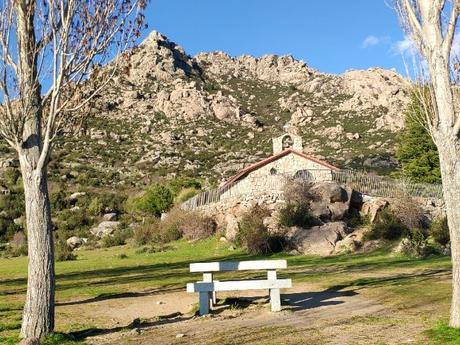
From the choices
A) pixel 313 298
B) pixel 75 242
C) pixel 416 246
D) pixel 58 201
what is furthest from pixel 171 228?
pixel 313 298

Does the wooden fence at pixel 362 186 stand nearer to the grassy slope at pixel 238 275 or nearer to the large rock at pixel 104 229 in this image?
the grassy slope at pixel 238 275

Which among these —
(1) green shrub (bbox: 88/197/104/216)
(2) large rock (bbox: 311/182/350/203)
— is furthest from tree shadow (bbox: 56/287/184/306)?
(1) green shrub (bbox: 88/197/104/216)

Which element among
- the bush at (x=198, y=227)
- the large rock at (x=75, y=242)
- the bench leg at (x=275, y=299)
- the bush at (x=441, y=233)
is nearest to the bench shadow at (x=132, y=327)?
the bench leg at (x=275, y=299)

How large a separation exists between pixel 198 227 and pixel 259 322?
2206 cm

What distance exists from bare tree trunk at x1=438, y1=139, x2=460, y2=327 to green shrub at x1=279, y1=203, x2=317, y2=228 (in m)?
18.0

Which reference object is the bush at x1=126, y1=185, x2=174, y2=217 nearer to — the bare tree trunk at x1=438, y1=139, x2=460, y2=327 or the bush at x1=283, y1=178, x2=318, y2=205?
the bush at x1=283, y1=178, x2=318, y2=205

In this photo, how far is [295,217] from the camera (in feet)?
82.5

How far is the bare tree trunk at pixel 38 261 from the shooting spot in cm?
732

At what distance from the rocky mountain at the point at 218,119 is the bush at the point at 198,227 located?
19.0 meters

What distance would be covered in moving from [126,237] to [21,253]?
261 inches

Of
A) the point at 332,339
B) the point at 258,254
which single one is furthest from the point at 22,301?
the point at 258,254

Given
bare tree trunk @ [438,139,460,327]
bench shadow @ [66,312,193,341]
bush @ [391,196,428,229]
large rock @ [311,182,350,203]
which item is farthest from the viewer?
large rock @ [311,182,350,203]

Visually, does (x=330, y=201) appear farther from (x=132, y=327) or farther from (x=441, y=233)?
(x=132, y=327)

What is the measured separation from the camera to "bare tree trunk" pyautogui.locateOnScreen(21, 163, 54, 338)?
24.0ft
